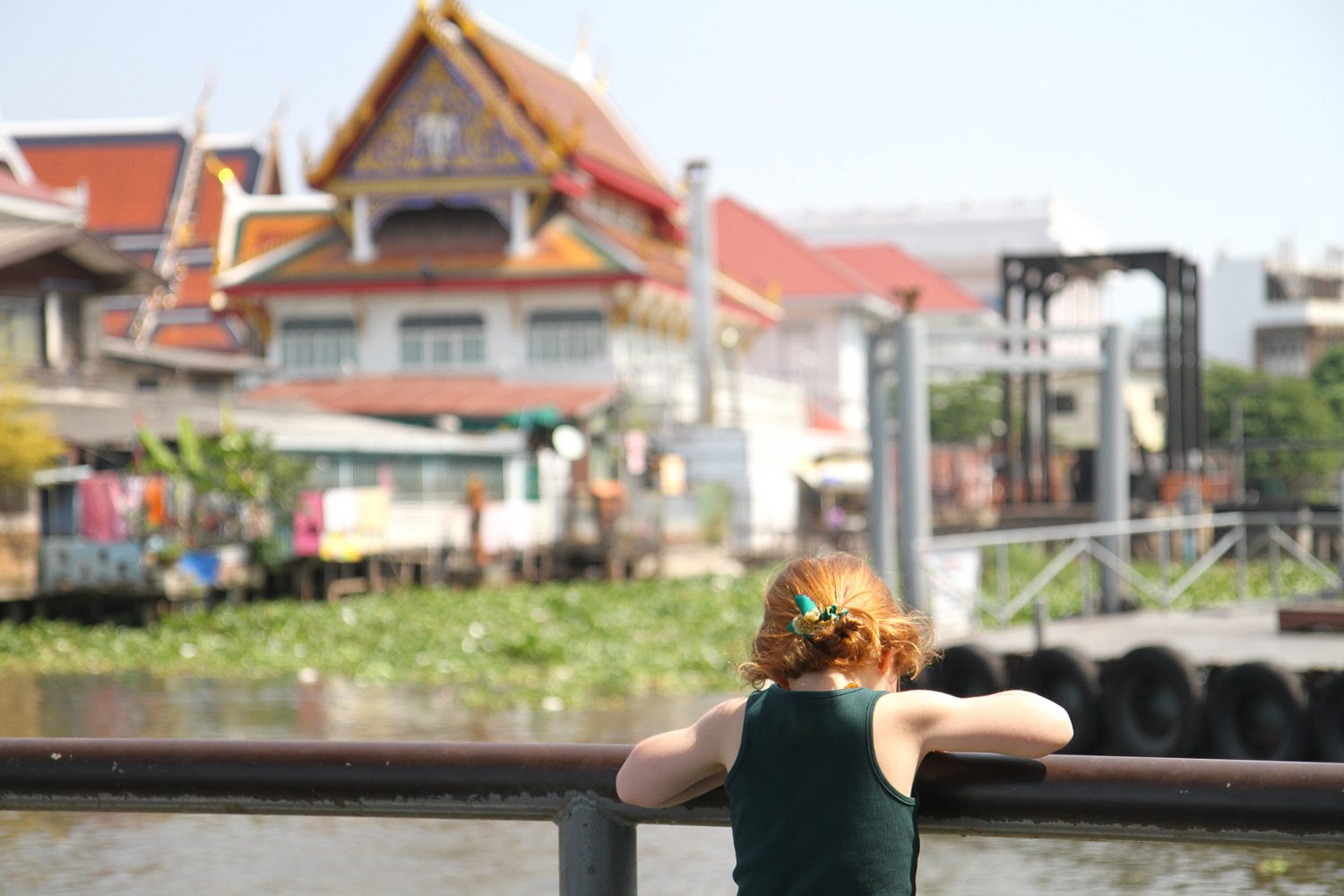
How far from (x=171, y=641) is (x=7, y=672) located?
251cm

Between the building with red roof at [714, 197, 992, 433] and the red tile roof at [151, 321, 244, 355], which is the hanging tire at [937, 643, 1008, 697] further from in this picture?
the building with red roof at [714, 197, 992, 433]

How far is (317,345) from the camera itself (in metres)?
43.8

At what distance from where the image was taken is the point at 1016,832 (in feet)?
7.13

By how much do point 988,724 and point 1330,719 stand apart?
391 inches

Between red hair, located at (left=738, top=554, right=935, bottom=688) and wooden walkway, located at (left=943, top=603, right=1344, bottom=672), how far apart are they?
33.2 ft

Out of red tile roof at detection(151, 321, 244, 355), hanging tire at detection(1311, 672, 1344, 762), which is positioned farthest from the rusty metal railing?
red tile roof at detection(151, 321, 244, 355)

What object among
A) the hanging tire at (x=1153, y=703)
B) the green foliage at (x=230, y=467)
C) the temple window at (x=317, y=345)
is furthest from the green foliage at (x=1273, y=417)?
the hanging tire at (x=1153, y=703)

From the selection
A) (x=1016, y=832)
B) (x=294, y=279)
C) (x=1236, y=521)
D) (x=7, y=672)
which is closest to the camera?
(x=1016, y=832)

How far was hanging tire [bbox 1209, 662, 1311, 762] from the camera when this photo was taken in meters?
11.4

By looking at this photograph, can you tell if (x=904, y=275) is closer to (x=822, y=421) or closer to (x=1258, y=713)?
(x=822, y=421)

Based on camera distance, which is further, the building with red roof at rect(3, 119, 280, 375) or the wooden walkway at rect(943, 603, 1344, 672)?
the building with red roof at rect(3, 119, 280, 375)

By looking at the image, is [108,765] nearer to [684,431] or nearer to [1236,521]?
[1236,521]

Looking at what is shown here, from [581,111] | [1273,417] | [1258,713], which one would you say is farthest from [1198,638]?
[1273,417]

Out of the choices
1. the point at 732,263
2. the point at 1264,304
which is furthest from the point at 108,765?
the point at 1264,304
